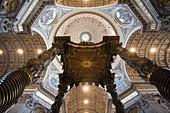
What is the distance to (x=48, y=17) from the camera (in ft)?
47.4

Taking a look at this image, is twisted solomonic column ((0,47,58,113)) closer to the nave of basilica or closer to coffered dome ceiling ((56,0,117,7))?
the nave of basilica

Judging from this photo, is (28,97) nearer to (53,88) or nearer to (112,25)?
(53,88)

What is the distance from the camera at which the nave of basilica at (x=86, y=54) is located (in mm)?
6305

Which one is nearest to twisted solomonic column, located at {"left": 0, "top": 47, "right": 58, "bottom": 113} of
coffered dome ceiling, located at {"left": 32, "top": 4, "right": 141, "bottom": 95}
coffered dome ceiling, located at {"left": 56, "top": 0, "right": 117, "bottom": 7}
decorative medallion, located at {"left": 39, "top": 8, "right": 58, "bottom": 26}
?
coffered dome ceiling, located at {"left": 32, "top": 4, "right": 141, "bottom": 95}

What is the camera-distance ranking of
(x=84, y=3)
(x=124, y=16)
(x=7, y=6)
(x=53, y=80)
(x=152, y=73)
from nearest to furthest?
(x=152, y=73) < (x=7, y=6) < (x=124, y=16) < (x=84, y=3) < (x=53, y=80)

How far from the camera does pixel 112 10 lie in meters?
14.9

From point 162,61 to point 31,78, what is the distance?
15.7 m

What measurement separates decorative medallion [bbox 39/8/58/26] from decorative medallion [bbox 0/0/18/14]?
4.85 meters

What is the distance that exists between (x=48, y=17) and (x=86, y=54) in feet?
27.6

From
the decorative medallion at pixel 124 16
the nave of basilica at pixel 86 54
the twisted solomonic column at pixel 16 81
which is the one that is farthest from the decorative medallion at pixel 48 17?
the twisted solomonic column at pixel 16 81

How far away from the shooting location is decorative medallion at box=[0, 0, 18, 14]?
27.3 feet

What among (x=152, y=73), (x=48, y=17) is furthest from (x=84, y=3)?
(x=152, y=73)

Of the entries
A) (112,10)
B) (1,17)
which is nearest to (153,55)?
(112,10)

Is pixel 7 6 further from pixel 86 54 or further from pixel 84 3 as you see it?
pixel 84 3
